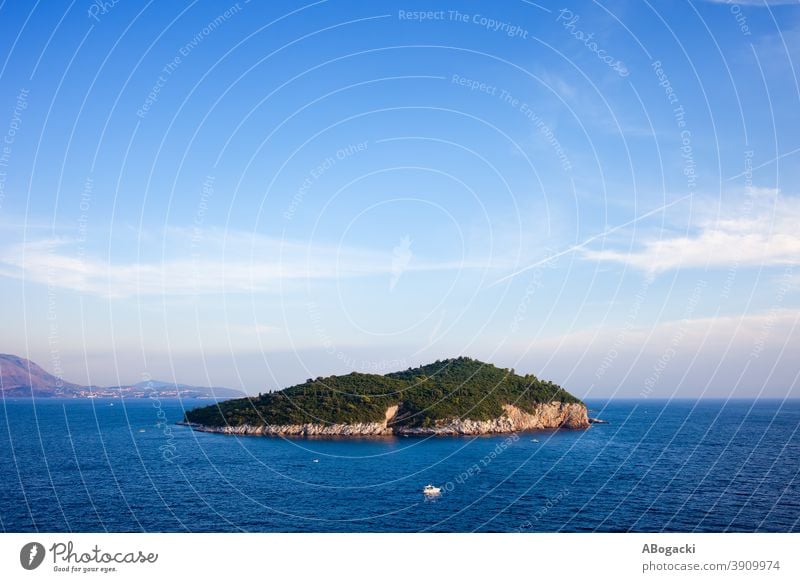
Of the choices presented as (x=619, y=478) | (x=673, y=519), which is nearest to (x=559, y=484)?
(x=619, y=478)

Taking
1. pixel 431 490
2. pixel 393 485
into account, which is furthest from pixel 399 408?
pixel 431 490

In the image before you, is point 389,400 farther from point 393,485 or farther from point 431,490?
point 431,490

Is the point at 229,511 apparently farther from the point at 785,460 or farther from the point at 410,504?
the point at 785,460

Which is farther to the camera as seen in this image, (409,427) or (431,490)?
(409,427)
